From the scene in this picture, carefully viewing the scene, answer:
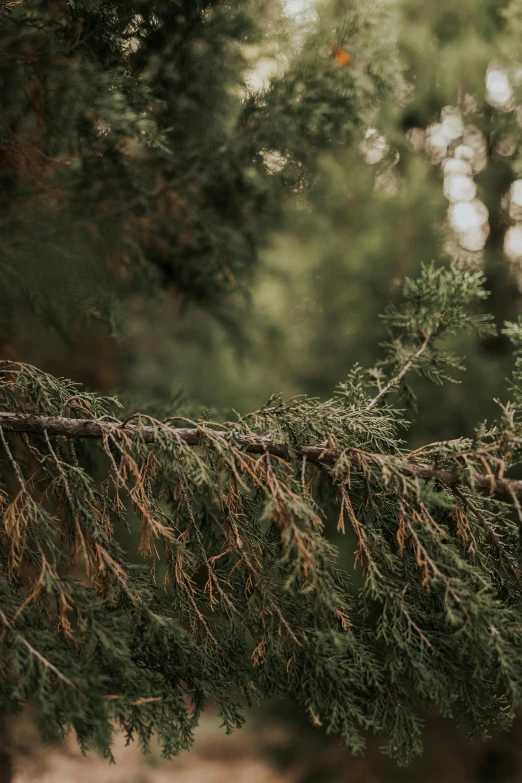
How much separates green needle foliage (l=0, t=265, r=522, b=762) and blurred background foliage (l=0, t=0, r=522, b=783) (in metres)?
1.15

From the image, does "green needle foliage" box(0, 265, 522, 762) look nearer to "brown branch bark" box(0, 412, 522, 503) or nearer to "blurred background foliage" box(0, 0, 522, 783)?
"brown branch bark" box(0, 412, 522, 503)

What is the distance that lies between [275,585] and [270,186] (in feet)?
7.98

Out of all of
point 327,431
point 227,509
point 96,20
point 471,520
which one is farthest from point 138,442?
point 96,20

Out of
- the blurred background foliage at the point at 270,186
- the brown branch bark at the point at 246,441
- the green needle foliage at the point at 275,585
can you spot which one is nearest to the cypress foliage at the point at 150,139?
the blurred background foliage at the point at 270,186

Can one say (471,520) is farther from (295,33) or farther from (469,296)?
(295,33)

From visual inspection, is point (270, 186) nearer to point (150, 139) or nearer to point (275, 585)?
point (150, 139)

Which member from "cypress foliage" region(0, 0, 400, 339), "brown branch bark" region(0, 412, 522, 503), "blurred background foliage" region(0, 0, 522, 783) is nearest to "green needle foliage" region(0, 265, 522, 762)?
"brown branch bark" region(0, 412, 522, 503)

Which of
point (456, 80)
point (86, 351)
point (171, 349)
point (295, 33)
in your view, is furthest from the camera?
point (171, 349)

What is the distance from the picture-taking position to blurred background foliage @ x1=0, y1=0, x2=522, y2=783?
282cm

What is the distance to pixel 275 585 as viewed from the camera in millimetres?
1914

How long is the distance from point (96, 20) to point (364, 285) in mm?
3082

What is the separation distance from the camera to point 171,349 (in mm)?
7535

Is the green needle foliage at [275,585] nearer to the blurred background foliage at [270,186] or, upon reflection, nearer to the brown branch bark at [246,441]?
the brown branch bark at [246,441]

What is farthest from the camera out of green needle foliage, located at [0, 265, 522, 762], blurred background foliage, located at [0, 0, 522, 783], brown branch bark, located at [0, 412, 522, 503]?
blurred background foliage, located at [0, 0, 522, 783]
